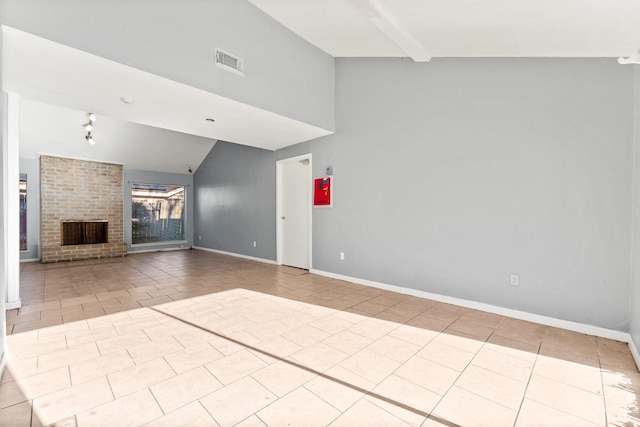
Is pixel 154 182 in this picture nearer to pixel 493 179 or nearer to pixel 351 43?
pixel 351 43

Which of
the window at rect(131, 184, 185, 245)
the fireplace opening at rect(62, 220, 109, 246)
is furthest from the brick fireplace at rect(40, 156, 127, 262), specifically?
the window at rect(131, 184, 185, 245)

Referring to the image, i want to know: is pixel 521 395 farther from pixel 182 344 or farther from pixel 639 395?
pixel 182 344

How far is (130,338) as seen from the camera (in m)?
2.43

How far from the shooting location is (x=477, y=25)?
2.56 meters

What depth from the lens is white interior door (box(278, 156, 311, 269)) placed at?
5.35 metres

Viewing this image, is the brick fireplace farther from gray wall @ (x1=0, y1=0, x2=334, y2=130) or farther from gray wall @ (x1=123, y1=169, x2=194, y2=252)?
gray wall @ (x1=0, y1=0, x2=334, y2=130)

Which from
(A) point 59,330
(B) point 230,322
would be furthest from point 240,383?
(A) point 59,330

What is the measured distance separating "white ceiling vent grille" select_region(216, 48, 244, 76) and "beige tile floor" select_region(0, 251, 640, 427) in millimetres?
2616

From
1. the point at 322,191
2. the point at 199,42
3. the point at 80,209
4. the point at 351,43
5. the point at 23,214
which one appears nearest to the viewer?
the point at 199,42

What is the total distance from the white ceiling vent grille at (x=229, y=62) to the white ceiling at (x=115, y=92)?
0.33m

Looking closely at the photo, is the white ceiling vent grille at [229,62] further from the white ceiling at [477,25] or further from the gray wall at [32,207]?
the gray wall at [32,207]

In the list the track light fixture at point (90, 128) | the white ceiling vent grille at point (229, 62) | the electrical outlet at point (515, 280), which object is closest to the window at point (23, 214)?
the track light fixture at point (90, 128)

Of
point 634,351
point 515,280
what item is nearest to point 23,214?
point 515,280

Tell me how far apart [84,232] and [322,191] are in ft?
20.4
